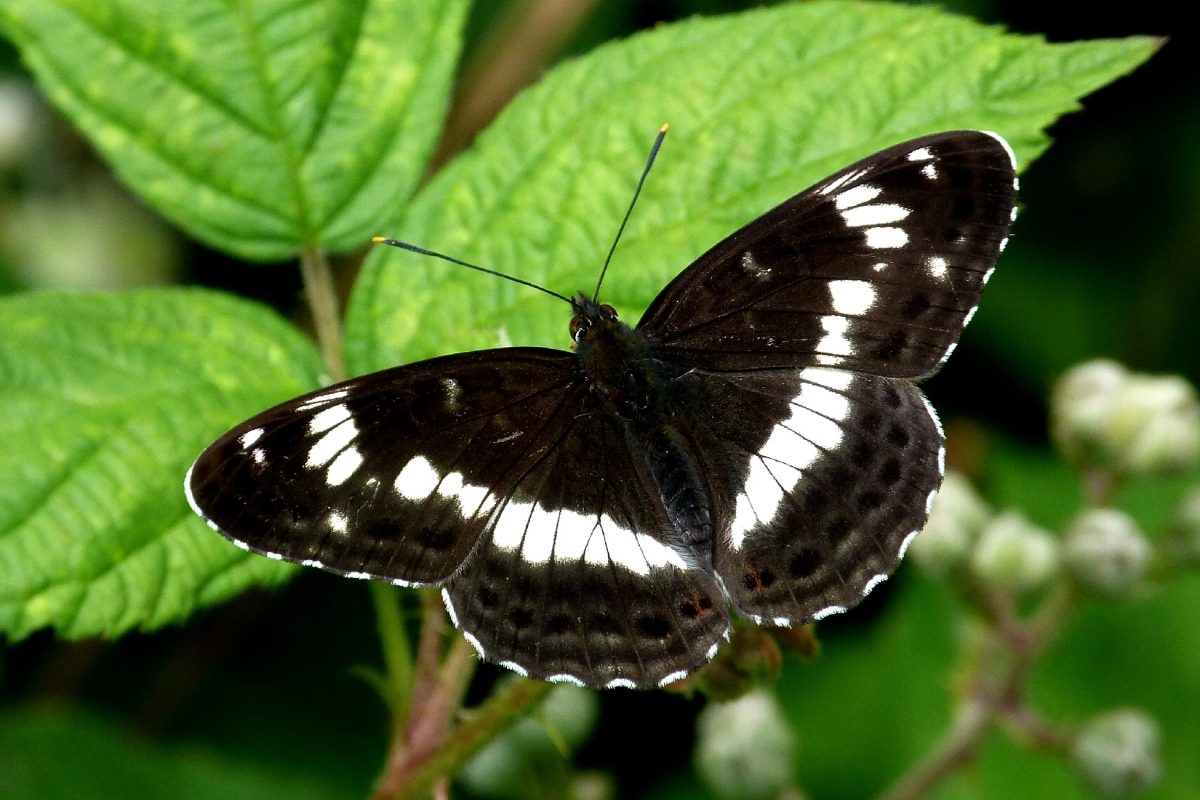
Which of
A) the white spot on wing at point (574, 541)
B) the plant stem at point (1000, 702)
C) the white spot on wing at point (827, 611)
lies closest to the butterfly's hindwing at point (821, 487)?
the white spot on wing at point (827, 611)

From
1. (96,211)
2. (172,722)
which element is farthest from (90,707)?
(96,211)

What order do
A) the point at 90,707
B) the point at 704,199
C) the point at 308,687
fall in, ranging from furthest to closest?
the point at 308,687, the point at 90,707, the point at 704,199

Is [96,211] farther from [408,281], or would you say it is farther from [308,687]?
[408,281]

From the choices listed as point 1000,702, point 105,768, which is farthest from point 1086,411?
point 105,768

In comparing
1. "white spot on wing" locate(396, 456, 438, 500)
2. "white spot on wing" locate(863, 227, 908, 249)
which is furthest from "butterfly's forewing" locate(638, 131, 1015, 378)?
"white spot on wing" locate(396, 456, 438, 500)

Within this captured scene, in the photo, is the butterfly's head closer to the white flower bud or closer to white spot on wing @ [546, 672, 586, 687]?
white spot on wing @ [546, 672, 586, 687]

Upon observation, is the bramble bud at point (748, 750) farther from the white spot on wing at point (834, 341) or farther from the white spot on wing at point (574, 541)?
the white spot on wing at point (834, 341)
